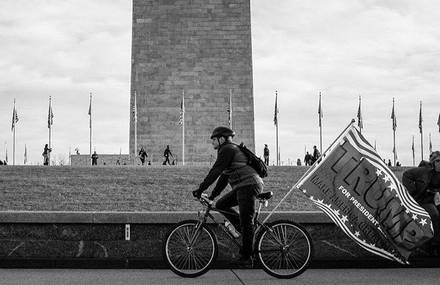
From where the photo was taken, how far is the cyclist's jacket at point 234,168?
6938 millimetres

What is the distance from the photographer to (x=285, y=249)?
6.92 meters

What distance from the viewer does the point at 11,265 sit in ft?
26.7

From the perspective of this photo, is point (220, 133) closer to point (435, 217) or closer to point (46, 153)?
point (435, 217)

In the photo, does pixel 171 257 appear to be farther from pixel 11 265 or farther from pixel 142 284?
pixel 11 265

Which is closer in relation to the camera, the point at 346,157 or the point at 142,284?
the point at 142,284

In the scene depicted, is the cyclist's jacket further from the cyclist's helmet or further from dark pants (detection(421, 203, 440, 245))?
dark pants (detection(421, 203, 440, 245))

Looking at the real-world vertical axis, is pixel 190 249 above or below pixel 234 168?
below

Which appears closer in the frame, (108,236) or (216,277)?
(216,277)

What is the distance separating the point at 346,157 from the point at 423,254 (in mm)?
1692

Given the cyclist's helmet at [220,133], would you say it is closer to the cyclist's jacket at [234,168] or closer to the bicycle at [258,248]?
the cyclist's jacket at [234,168]

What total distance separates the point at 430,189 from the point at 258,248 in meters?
2.42

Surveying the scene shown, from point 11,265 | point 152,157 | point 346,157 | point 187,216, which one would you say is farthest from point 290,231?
point 152,157

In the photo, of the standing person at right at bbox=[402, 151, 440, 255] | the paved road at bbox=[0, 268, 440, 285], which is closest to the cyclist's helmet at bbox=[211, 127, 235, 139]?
the paved road at bbox=[0, 268, 440, 285]

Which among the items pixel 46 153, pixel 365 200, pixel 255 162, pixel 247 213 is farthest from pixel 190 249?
pixel 46 153
